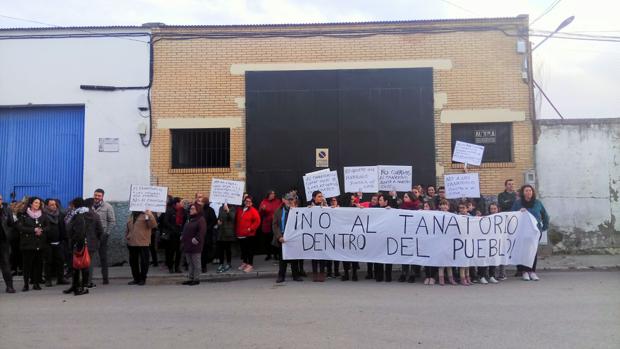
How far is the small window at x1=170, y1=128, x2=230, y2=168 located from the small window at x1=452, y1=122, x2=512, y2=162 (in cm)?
623

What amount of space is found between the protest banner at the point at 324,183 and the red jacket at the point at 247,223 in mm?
1724

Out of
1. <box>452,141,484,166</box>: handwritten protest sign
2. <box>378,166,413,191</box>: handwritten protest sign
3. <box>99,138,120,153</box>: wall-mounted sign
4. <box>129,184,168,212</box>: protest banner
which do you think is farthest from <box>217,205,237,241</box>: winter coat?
<box>452,141,484,166</box>: handwritten protest sign

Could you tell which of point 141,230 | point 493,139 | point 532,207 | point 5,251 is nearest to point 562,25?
point 493,139

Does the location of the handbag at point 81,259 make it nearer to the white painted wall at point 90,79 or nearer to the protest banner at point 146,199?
the protest banner at point 146,199

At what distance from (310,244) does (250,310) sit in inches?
116

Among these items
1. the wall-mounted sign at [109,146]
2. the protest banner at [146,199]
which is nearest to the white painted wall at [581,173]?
the protest banner at [146,199]

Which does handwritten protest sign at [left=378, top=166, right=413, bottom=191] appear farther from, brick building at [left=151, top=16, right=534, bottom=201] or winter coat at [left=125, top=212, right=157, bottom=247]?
winter coat at [left=125, top=212, right=157, bottom=247]

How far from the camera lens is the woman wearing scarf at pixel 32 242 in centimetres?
933

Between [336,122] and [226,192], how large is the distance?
363 cm

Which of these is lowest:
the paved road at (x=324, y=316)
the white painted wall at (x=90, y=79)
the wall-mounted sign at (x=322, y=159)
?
the paved road at (x=324, y=316)

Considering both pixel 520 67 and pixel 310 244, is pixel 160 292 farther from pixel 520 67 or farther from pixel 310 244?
pixel 520 67

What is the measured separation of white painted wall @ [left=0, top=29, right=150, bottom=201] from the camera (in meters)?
13.0

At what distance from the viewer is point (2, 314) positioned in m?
7.05

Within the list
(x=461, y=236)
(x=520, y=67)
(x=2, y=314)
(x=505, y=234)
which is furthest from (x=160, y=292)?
(x=520, y=67)
